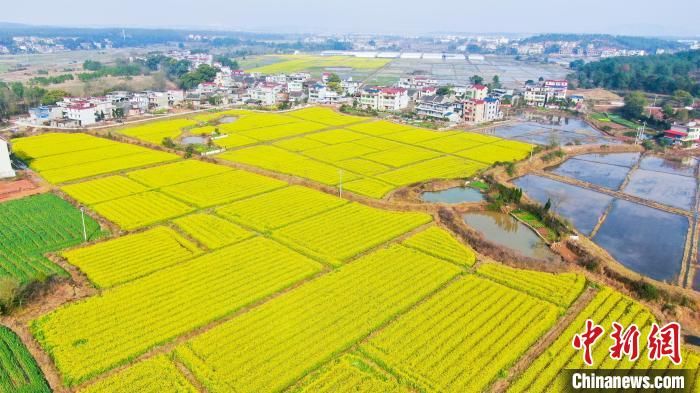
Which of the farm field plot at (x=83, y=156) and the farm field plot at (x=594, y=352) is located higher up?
the farm field plot at (x=83, y=156)

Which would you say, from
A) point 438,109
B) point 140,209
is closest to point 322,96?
point 438,109

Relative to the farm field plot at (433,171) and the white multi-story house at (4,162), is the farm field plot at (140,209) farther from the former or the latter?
the farm field plot at (433,171)

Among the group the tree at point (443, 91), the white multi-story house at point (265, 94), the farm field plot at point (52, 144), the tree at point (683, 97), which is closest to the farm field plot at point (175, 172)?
the farm field plot at point (52, 144)

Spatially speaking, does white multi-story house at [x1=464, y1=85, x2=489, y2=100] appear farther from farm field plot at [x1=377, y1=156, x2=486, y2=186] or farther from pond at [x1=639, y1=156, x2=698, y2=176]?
farm field plot at [x1=377, y1=156, x2=486, y2=186]

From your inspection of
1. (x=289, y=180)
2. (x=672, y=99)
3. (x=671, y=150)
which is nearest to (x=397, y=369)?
(x=289, y=180)

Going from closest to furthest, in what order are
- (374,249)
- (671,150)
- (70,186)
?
(374,249) < (70,186) < (671,150)

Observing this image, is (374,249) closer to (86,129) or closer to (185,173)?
(185,173)

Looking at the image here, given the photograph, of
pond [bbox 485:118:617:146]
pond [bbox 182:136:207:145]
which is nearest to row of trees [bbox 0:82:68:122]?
pond [bbox 182:136:207:145]
